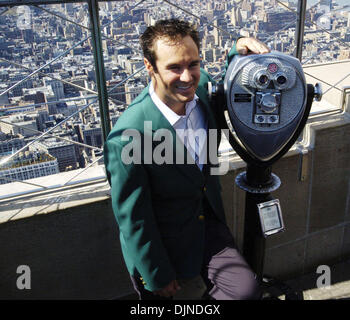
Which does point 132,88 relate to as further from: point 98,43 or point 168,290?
point 168,290

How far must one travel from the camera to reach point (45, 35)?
185 cm

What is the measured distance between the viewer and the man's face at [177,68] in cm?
140

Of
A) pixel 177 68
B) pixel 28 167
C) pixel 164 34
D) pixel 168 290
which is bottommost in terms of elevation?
pixel 168 290

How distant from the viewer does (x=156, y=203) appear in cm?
156

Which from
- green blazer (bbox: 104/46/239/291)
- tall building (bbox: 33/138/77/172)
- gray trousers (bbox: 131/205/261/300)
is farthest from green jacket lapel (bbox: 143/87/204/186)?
tall building (bbox: 33/138/77/172)

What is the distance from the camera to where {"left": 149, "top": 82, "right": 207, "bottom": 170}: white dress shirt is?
153cm

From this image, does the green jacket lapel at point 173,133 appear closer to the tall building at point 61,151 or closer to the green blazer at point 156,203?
the green blazer at point 156,203

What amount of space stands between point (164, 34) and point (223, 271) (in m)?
0.92

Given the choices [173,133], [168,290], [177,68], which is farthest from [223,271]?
[177,68]

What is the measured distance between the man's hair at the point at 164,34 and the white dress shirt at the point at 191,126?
154mm

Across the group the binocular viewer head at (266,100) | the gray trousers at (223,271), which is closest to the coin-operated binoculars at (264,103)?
the binocular viewer head at (266,100)

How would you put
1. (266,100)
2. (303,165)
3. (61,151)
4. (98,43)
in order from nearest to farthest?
1. (266,100)
2. (98,43)
3. (61,151)
4. (303,165)

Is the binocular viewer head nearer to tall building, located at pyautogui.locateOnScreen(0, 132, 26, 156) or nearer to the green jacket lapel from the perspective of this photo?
the green jacket lapel

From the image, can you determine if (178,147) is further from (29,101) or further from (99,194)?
(29,101)
